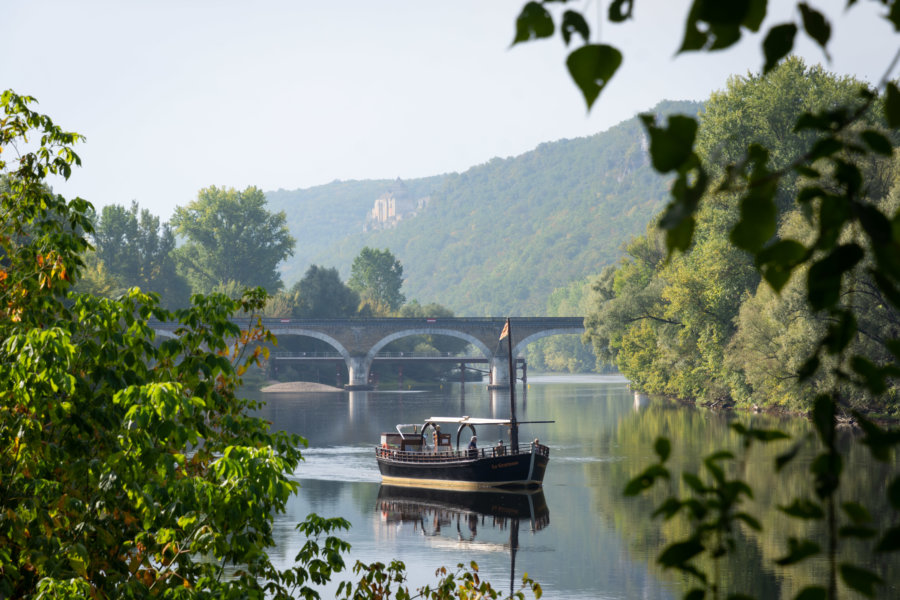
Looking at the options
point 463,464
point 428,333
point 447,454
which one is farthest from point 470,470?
point 428,333

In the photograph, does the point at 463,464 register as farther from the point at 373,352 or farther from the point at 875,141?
the point at 373,352

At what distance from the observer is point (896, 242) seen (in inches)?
59.2

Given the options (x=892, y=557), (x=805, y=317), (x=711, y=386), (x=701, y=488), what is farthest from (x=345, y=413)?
(x=701, y=488)

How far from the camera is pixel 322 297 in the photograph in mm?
96500

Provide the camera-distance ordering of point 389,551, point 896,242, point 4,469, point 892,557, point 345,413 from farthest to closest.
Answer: point 345,413 → point 389,551 → point 892,557 → point 4,469 → point 896,242

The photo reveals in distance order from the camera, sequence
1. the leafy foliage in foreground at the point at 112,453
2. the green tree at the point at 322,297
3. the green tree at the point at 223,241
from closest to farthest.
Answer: the leafy foliage in foreground at the point at 112,453 < the green tree at the point at 322,297 < the green tree at the point at 223,241

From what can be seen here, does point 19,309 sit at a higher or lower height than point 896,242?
higher

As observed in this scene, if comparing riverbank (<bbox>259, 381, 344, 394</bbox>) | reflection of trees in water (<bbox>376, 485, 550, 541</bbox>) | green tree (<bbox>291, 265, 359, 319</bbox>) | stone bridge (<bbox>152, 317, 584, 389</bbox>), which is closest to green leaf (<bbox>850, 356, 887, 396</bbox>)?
reflection of trees in water (<bbox>376, 485, 550, 541</bbox>)

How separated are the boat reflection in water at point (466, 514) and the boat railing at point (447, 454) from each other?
992mm

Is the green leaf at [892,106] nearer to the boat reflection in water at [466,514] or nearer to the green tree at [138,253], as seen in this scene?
the boat reflection in water at [466,514]

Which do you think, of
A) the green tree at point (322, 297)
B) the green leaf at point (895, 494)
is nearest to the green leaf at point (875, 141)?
the green leaf at point (895, 494)

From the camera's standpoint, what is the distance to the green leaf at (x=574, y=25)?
74.0 inches

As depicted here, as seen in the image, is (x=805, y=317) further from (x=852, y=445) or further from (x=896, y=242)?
(x=896, y=242)

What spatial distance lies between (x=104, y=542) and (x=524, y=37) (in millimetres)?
6427
